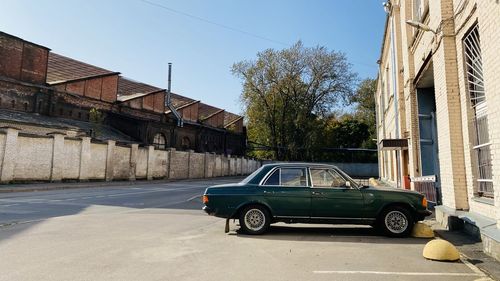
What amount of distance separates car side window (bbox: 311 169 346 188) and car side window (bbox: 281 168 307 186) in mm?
213

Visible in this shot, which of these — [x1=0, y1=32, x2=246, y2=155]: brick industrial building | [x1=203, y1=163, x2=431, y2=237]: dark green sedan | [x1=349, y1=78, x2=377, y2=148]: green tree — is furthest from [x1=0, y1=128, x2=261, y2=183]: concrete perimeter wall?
[x1=349, y1=78, x2=377, y2=148]: green tree

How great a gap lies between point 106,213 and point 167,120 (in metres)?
39.5

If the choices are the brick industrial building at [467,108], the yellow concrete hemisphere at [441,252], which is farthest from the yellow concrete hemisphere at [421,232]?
the yellow concrete hemisphere at [441,252]

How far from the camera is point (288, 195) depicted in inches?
313

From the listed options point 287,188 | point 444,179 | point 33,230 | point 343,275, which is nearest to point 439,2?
point 444,179

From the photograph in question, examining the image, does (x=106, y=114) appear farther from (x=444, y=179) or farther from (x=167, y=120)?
(x=444, y=179)

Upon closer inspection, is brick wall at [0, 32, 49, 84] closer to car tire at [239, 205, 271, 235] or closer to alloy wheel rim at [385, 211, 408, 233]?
car tire at [239, 205, 271, 235]

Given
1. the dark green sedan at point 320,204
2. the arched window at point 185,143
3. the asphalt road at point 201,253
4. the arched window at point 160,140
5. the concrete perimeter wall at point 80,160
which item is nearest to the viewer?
the asphalt road at point 201,253

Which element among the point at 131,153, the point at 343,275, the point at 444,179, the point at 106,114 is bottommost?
the point at 343,275

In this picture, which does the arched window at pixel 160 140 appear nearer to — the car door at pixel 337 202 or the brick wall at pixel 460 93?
the brick wall at pixel 460 93

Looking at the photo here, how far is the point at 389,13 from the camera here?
61.0ft

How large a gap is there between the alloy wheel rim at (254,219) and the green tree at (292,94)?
47.7 meters

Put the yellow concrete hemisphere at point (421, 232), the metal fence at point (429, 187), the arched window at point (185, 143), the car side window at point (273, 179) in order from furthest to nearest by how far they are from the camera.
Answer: the arched window at point (185, 143) < the metal fence at point (429, 187) < the car side window at point (273, 179) < the yellow concrete hemisphere at point (421, 232)

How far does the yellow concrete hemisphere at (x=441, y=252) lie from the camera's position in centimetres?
573
